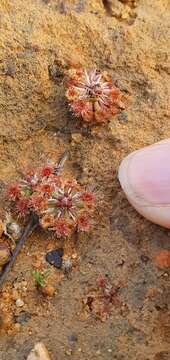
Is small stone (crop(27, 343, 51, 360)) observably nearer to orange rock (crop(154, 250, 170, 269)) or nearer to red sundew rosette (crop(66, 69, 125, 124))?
orange rock (crop(154, 250, 170, 269))

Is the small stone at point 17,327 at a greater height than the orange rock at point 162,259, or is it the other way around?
the orange rock at point 162,259

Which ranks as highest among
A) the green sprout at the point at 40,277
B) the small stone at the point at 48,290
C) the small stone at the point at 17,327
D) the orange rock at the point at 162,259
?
the orange rock at the point at 162,259

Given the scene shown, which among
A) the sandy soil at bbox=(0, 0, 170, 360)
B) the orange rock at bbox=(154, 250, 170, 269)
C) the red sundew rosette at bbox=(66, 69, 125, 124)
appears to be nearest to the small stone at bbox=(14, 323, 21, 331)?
the sandy soil at bbox=(0, 0, 170, 360)

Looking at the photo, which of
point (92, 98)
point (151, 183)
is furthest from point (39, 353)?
point (92, 98)

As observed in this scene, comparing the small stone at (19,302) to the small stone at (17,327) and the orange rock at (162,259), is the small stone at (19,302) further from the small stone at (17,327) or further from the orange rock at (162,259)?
the orange rock at (162,259)

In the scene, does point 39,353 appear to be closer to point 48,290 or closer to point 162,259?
point 48,290

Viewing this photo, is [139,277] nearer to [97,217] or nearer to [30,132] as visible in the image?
[97,217]

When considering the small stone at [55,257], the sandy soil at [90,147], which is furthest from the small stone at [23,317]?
the small stone at [55,257]
